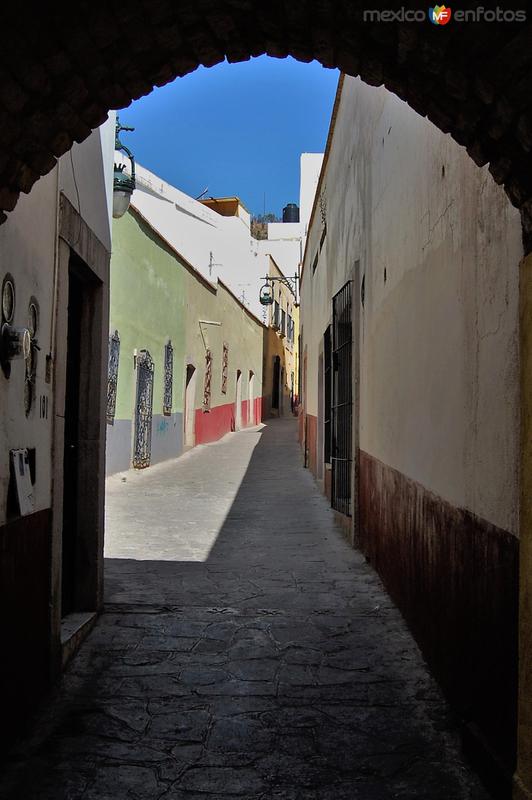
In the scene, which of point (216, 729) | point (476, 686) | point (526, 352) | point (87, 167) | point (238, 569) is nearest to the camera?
point (526, 352)

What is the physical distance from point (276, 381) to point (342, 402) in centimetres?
2707

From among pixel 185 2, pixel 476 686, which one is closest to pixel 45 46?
pixel 185 2

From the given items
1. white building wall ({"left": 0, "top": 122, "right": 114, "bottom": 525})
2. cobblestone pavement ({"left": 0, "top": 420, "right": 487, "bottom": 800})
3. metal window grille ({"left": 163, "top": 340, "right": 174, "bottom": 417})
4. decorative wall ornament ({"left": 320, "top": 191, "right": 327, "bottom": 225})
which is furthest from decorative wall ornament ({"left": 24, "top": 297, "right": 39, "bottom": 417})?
metal window grille ({"left": 163, "top": 340, "right": 174, "bottom": 417})

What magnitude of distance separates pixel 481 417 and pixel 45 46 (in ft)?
6.51

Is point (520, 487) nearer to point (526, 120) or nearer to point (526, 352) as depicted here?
point (526, 352)

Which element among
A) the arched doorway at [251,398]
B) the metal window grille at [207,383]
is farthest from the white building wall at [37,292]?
the arched doorway at [251,398]

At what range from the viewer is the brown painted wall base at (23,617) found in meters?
2.80

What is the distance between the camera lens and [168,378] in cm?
1485

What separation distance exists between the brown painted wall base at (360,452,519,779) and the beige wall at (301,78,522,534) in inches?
4.8

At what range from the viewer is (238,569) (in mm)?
6125

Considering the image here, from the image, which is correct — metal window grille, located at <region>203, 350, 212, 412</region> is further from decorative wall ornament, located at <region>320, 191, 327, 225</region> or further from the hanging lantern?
the hanging lantern

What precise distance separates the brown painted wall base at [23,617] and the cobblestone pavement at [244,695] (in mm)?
153

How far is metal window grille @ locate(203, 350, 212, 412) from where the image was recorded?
62.3ft

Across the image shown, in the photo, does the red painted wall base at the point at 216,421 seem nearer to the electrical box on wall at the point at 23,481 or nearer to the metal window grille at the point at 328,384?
the metal window grille at the point at 328,384
